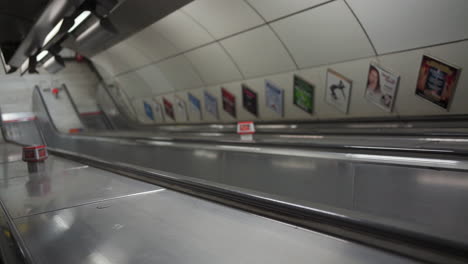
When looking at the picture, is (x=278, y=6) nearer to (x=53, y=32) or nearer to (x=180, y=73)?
(x=53, y=32)

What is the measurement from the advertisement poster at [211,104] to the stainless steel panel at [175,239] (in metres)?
10.00

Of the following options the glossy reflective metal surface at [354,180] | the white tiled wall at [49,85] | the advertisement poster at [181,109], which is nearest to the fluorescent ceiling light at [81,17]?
the glossy reflective metal surface at [354,180]

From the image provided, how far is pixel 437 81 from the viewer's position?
5969 mm

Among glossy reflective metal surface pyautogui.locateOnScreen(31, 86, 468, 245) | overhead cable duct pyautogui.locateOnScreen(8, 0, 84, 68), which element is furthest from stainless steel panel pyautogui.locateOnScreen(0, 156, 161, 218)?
overhead cable duct pyautogui.locateOnScreen(8, 0, 84, 68)

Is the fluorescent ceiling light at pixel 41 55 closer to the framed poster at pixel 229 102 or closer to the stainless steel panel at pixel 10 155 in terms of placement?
the stainless steel panel at pixel 10 155

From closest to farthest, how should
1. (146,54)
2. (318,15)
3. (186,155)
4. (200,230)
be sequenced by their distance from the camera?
(200,230) < (186,155) < (318,15) < (146,54)

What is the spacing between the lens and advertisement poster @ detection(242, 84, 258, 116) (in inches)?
405

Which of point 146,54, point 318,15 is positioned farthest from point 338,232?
point 146,54

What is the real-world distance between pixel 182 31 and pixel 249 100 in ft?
9.73

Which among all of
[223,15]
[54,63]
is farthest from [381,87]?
[54,63]

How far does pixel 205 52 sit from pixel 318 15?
4.59m

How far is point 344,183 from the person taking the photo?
348 cm

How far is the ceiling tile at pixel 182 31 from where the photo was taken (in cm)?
960

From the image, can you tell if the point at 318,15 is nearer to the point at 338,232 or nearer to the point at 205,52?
the point at 205,52
